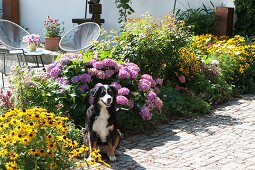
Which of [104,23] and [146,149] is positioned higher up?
[104,23]

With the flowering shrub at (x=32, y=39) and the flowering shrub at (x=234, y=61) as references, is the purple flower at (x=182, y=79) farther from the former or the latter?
the flowering shrub at (x=32, y=39)

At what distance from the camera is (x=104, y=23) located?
11766 millimetres

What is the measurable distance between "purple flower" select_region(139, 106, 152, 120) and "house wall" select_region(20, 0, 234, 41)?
6.27 m

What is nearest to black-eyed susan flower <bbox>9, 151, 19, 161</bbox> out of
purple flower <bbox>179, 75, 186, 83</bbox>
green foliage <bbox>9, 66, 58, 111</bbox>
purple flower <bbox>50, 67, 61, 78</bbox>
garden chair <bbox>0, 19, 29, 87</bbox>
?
green foliage <bbox>9, 66, 58, 111</bbox>

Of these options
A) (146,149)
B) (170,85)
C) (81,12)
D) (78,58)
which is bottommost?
(146,149)

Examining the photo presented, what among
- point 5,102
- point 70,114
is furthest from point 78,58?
point 5,102

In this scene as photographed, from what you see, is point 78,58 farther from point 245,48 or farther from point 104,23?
point 104,23

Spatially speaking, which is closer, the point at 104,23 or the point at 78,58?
the point at 78,58

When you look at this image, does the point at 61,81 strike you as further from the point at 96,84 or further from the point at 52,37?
the point at 52,37

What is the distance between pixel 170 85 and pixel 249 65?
6.98 feet

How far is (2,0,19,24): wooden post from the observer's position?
42.4 feet

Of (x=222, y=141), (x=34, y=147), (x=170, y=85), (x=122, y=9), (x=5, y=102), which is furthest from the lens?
(x=122, y=9)

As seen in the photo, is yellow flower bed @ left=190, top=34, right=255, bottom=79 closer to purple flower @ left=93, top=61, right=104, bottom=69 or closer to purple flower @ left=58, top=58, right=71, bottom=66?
purple flower @ left=93, top=61, right=104, bottom=69

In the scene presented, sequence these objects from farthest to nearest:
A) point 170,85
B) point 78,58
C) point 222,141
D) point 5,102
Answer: point 170,85, point 78,58, point 222,141, point 5,102
